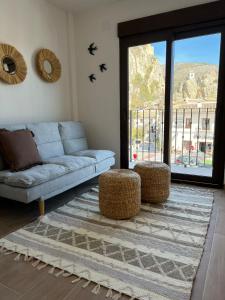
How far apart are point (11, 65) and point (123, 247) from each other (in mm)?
2499

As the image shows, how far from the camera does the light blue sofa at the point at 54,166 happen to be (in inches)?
78.5

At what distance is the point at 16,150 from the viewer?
7.54 feet

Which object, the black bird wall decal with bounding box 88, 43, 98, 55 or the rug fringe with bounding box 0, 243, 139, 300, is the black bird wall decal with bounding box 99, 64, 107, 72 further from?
the rug fringe with bounding box 0, 243, 139, 300

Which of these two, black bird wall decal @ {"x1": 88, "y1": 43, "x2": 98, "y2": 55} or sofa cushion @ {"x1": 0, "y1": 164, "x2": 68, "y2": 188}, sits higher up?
black bird wall decal @ {"x1": 88, "y1": 43, "x2": 98, "y2": 55}

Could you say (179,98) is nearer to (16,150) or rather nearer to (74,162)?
(74,162)

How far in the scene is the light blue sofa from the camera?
6.54 feet

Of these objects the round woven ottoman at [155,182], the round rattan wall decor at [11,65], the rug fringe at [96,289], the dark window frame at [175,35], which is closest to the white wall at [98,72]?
the dark window frame at [175,35]

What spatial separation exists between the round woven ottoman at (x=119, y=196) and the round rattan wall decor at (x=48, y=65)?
196 centimetres

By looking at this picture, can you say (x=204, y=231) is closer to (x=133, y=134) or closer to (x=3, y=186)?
(x=3, y=186)

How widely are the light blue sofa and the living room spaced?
15 millimetres

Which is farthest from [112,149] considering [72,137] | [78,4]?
[78,4]

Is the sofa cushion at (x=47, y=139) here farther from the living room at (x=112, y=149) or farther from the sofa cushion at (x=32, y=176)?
the sofa cushion at (x=32, y=176)

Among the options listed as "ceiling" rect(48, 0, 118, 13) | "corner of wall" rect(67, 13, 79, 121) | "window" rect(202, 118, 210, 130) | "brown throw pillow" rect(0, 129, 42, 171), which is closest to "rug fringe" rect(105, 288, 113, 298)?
"brown throw pillow" rect(0, 129, 42, 171)

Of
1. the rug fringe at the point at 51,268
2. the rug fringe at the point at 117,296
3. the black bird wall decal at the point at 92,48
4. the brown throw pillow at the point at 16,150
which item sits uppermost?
the black bird wall decal at the point at 92,48
